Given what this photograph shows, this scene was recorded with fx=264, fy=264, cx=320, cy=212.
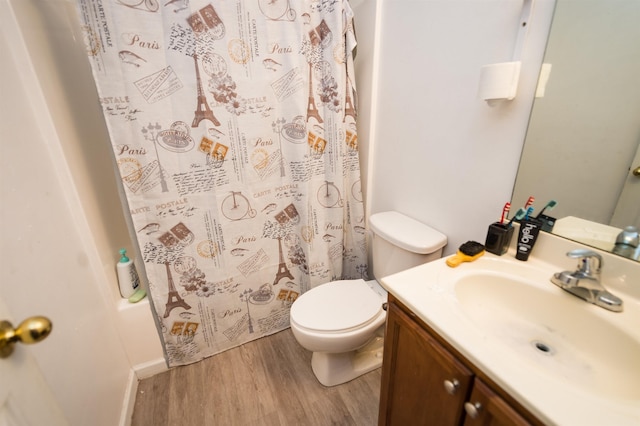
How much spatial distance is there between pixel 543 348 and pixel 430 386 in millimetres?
318

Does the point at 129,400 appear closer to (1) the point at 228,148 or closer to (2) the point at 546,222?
(1) the point at 228,148

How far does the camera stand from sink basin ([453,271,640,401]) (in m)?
0.61

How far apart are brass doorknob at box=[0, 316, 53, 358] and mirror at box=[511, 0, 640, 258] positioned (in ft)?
4.31

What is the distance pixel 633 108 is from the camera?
2.26 ft

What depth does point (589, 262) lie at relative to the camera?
2.31ft

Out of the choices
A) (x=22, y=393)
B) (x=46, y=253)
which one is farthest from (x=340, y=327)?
(x=46, y=253)

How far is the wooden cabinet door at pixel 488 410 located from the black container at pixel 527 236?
19.9 inches

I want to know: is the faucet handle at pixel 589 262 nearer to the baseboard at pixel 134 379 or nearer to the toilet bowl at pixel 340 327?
the toilet bowl at pixel 340 327

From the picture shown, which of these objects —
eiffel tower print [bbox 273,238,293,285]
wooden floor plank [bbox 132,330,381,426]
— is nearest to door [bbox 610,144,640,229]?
wooden floor plank [bbox 132,330,381,426]

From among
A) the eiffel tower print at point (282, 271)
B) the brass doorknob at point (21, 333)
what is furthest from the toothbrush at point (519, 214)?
the brass doorknob at point (21, 333)

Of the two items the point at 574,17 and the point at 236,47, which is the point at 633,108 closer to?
the point at 574,17

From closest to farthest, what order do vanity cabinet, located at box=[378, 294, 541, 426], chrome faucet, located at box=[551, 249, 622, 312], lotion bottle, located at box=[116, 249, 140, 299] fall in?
vanity cabinet, located at box=[378, 294, 541, 426], chrome faucet, located at box=[551, 249, 622, 312], lotion bottle, located at box=[116, 249, 140, 299]

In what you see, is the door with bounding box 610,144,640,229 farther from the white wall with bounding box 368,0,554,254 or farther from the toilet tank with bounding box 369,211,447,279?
the toilet tank with bounding box 369,211,447,279

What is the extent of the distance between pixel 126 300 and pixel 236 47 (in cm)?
131
